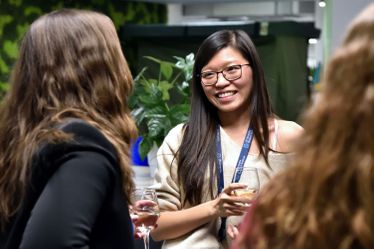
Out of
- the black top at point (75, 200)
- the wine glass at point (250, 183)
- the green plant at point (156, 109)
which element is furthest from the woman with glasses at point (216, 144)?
the green plant at point (156, 109)

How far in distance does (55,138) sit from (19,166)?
4.0 inches

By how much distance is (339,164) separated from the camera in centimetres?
82

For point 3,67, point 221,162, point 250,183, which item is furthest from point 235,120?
point 3,67

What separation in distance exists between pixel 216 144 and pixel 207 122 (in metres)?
0.10

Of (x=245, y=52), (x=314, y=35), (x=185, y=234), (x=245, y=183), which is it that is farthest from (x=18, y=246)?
(x=314, y=35)

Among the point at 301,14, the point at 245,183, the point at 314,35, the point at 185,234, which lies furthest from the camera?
the point at 301,14

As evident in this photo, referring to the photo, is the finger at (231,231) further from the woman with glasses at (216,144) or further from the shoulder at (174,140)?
the shoulder at (174,140)

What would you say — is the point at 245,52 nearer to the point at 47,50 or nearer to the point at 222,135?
the point at 222,135

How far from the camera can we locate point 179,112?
3053mm

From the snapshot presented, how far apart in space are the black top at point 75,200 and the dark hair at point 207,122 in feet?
2.14

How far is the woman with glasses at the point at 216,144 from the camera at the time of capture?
1979 millimetres

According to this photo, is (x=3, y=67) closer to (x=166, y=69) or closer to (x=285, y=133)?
(x=166, y=69)

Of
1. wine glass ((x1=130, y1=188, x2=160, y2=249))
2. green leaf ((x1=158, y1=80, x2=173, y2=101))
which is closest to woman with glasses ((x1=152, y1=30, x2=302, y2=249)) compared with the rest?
wine glass ((x1=130, y1=188, x2=160, y2=249))

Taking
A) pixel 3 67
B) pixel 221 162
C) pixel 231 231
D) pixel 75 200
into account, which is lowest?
pixel 3 67
